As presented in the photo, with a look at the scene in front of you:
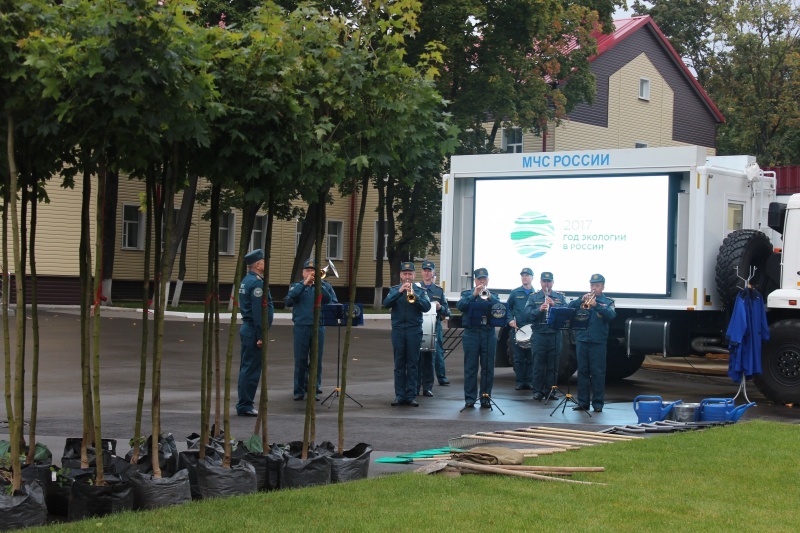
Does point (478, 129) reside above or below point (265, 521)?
above

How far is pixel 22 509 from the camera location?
7.43 m

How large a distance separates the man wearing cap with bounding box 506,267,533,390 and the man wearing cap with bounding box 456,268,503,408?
169 cm

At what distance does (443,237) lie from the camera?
2044 centimetres

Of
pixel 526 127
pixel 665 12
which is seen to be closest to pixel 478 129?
pixel 526 127

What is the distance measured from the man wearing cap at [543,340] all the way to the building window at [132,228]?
27.0 m

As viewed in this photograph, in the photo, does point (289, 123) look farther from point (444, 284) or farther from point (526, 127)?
point (526, 127)

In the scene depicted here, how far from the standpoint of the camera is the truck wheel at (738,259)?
17141 mm

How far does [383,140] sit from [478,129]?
95.9 feet

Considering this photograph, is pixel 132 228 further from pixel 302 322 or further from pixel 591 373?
pixel 591 373

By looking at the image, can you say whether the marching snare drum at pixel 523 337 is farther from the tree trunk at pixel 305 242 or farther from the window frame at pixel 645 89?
the window frame at pixel 645 89

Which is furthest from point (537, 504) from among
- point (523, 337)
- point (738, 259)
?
point (523, 337)

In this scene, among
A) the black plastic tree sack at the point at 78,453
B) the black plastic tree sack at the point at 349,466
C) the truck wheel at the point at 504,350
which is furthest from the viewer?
the truck wheel at the point at 504,350

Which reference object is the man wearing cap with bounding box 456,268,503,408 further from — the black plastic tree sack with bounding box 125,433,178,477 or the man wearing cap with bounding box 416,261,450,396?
the black plastic tree sack with bounding box 125,433,178,477

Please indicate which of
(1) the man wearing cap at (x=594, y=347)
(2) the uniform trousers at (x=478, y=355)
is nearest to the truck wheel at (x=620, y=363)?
(1) the man wearing cap at (x=594, y=347)
